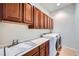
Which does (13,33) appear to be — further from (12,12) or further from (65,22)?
(65,22)

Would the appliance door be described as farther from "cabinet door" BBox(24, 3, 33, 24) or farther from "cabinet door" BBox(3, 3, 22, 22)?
"cabinet door" BBox(3, 3, 22, 22)

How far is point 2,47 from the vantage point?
2123 millimetres

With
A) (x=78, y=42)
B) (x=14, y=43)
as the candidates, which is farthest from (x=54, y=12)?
(x=14, y=43)

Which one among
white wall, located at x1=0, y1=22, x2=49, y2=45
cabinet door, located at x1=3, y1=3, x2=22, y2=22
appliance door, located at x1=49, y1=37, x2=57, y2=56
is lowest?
appliance door, located at x1=49, y1=37, x2=57, y2=56

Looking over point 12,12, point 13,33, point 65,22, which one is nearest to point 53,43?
point 65,22

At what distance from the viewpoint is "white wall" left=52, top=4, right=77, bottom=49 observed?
3648mm

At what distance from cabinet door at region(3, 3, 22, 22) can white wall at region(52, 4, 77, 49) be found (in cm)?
178

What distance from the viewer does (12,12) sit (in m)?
1.81

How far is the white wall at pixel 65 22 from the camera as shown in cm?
365

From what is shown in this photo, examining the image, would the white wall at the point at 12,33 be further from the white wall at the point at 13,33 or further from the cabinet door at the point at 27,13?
the cabinet door at the point at 27,13

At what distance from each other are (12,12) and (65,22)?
2.25 meters

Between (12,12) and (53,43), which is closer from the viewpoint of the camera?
(12,12)

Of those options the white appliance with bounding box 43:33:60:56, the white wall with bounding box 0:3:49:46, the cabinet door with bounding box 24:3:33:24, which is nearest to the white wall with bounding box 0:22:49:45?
the white wall with bounding box 0:3:49:46

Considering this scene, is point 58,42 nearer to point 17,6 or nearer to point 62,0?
point 17,6
